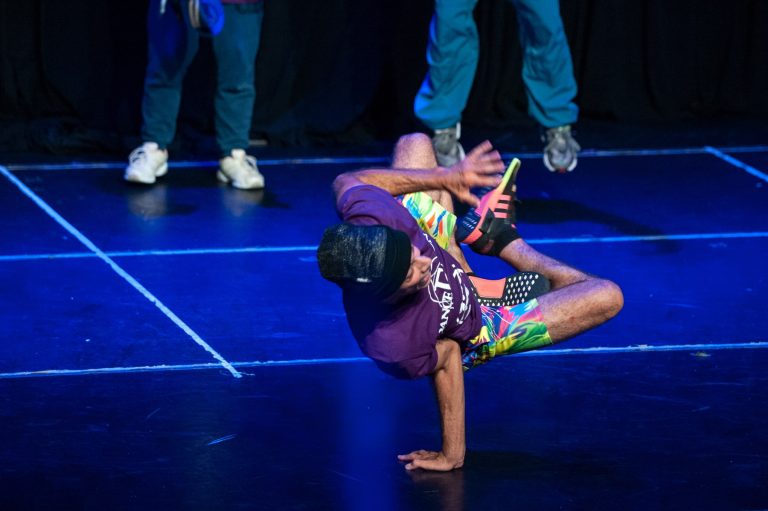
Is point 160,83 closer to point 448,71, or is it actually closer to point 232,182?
point 232,182

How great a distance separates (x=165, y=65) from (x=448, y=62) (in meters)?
1.25

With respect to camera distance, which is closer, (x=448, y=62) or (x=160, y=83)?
(x=448, y=62)

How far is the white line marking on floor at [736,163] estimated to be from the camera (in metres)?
6.13

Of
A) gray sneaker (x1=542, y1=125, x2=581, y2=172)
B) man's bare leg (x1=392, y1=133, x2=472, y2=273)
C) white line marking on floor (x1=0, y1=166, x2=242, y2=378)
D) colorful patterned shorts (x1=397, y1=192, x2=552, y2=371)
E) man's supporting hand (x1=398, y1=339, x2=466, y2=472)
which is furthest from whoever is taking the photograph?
gray sneaker (x1=542, y1=125, x2=581, y2=172)

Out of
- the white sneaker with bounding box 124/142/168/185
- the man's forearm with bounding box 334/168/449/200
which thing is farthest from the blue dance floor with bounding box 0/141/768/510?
the man's forearm with bounding box 334/168/449/200

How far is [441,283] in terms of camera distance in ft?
10.5

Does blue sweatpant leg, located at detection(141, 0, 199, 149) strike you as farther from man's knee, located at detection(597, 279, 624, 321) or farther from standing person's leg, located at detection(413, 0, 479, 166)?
man's knee, located at detection(597, 279, 624, 321)

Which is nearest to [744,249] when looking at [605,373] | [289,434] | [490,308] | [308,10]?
[605,373]

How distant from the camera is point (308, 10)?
6.84m

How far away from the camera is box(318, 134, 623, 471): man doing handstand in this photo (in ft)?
9.54

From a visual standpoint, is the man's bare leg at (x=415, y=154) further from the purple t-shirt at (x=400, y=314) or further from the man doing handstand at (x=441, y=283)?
the purple t-shirt at (x=400, y=314)

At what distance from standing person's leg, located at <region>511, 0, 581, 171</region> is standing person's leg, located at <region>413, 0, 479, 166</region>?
8.4 inches

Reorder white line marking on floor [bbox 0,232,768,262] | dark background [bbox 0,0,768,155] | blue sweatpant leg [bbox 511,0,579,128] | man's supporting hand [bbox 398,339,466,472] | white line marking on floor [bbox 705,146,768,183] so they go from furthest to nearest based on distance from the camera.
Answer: dark background [bbox 0,0,768,155] < white line marking on floor [bbox 705,146,768,183] < blue sweatpant leg [bbox 511,0,579,128] < white line marking on floor [bbox 0,232,768,262] < man's supporting hand [bbox 398,339,466,472]

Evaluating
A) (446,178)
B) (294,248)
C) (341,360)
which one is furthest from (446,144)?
(446,178)
